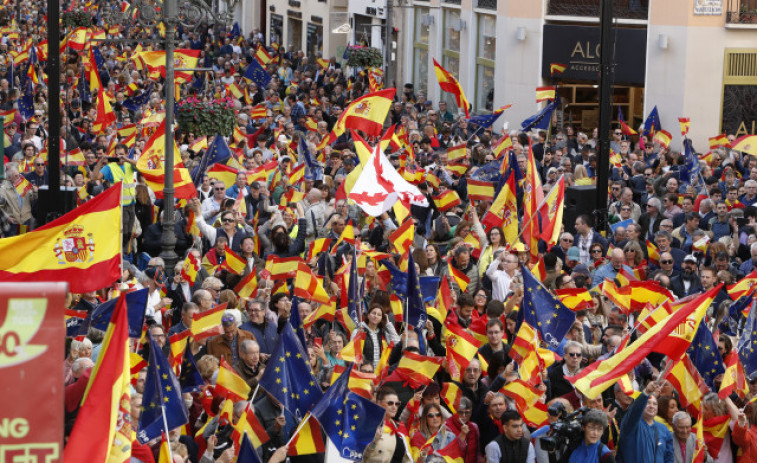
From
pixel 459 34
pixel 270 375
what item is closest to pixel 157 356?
pixel 270 375

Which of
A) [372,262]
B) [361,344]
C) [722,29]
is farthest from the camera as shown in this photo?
[722,29]

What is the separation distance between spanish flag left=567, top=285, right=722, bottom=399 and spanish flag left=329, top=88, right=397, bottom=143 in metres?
9.87

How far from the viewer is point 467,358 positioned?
12297mm

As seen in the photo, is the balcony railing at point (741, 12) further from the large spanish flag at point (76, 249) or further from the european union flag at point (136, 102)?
the large spanish flag at point (76, 249)

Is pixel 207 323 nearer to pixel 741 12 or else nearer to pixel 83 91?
pixel 83 91

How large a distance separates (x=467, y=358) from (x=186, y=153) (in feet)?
35.4

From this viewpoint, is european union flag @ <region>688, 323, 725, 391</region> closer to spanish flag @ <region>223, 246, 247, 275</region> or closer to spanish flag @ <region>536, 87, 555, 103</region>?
spanish flag @ <region>223, 246, 247, 275</region>

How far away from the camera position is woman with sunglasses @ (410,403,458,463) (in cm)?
1110

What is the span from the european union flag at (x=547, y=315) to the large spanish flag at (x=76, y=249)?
11.2 feet

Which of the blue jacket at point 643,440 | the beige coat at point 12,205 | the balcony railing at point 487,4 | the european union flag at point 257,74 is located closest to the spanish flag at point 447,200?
the beige coat at point 12,205

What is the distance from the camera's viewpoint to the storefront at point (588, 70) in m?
31.0

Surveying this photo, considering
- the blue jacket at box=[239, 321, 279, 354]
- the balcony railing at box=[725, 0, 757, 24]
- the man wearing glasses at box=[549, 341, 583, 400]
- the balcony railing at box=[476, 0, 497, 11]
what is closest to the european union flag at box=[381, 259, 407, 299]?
the blue jacket at box=[239, 321, 279, 354]

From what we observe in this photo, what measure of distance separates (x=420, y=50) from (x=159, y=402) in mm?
30255

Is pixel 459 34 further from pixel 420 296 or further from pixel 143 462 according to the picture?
pixel 143 462
